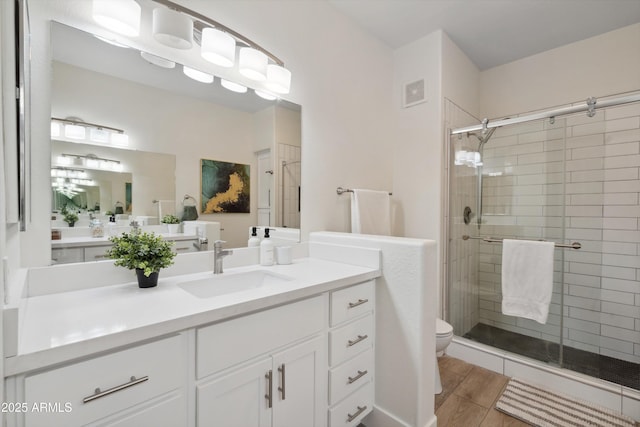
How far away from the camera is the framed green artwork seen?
1504 millimetres

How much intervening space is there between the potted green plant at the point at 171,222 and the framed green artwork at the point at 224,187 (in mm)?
139

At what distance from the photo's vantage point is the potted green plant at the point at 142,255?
3.63 ft

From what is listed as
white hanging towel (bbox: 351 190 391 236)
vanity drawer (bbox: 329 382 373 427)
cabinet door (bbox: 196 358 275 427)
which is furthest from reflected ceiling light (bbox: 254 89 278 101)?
vanity drawer (bbox: 329 382 373 427)

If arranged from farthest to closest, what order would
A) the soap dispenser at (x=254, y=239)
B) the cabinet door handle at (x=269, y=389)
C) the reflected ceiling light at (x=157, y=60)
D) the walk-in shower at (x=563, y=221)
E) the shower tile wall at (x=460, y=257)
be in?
the shower tile wall at (x=460, y=257), the walk-in shower at (x=563, y=221), the soap dispenser at (x=254, y=239), the reflected ceiling light at (x=157, y=60), the cabinet door handle at (x=269, y=389)

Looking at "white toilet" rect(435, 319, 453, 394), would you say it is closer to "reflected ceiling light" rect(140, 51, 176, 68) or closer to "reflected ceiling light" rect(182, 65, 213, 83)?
"reflected ceiling light" rect(182, 65, 213, 83)

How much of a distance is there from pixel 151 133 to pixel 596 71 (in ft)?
10.8

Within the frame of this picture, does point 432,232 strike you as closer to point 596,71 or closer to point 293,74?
point 293,74

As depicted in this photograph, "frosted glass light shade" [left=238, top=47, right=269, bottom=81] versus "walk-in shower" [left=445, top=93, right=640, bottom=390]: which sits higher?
"frosted glass light shade" [left=238, top=47, right=269, bottom=81]

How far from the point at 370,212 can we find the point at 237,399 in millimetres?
1476

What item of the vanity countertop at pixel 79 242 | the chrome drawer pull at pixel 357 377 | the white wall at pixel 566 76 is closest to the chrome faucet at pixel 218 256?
the vanity countertop at pixel 79 242

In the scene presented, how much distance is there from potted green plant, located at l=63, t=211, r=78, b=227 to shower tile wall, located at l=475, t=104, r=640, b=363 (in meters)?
2.56

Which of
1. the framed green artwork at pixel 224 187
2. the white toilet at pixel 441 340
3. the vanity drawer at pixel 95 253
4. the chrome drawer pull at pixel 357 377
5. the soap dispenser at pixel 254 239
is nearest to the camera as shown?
the vanity drawer at pixel 95 253

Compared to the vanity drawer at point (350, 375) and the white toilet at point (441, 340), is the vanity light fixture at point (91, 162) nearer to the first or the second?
the vanity drawer at point (350, 375)

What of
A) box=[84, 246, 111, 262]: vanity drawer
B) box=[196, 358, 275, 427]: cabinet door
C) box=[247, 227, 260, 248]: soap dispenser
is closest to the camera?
box=[196, 358, 275, 427]: cabinet door
